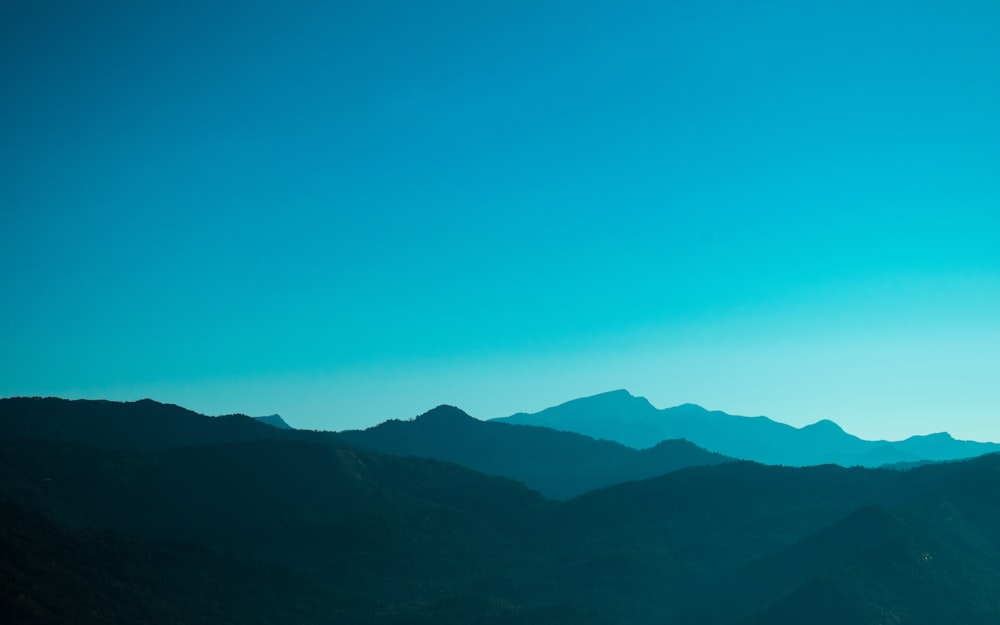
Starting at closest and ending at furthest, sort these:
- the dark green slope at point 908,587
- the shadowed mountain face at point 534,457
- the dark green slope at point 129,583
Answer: the dark green slope at point 129,583, the dark green slope at point 908,587, the shadowed mountain face at point 534,457

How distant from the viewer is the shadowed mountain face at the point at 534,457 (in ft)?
584

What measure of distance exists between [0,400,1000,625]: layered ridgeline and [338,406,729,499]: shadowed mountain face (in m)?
41.5

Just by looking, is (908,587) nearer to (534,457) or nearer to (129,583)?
(129,583)

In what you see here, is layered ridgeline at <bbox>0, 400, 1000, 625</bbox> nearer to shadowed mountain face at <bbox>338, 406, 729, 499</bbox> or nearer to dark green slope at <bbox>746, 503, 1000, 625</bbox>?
dark green slope at <bbox>746, 503, 1000, 625</bbox>

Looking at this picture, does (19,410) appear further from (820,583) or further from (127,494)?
(820,583)

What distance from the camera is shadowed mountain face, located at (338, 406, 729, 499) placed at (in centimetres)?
17812

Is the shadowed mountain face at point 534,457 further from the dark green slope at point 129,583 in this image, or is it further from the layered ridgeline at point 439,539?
the dark green slope at point 129,583

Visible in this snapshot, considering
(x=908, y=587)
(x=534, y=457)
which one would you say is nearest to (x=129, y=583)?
(x=908, y=587)

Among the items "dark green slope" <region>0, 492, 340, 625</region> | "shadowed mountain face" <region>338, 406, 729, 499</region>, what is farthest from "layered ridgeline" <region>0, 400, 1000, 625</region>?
"shadowed mountain face" <region>338, 406, 729, 499</region>

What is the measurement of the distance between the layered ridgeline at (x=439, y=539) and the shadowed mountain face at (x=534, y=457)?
136 feet

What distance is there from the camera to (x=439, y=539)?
107m

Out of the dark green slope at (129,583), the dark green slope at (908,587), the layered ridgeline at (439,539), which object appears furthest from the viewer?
the dark green slope at (908,587)

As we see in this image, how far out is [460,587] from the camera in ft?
304

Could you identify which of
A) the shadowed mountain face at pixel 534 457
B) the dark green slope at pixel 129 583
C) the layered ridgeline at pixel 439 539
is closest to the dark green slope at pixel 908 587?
the layered ridgeline at pixel 439 539
